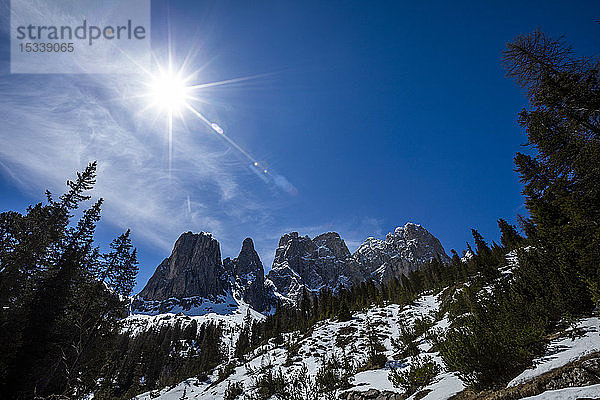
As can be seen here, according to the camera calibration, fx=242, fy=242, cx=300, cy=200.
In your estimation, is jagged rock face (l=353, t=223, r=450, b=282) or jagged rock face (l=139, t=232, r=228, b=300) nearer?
jagged rock face (l=139, t=232, r=228, b=300)

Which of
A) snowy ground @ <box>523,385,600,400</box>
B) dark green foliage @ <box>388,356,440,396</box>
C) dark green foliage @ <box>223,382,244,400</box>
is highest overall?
snowy ground @ <box>523,385,600,400</box>

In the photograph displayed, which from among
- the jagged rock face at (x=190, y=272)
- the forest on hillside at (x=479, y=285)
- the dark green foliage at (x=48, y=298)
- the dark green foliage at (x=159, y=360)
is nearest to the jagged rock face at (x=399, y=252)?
the jagged rock face at (x=190, y=272)

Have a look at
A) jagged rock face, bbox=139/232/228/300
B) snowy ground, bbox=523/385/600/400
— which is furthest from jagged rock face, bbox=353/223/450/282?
snowy ground, bbox=523/385/600/400

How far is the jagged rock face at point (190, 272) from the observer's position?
149375mm

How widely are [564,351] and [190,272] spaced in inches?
6709

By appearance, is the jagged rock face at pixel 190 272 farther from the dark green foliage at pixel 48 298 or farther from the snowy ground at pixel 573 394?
the snowy ground at pixel 573 394

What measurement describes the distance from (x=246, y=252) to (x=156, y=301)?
65.7 meters

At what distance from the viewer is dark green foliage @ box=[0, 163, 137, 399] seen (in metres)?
15.3

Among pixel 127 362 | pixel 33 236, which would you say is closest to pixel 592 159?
pixel 33 236

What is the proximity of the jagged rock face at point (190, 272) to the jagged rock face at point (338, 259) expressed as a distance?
140 feet

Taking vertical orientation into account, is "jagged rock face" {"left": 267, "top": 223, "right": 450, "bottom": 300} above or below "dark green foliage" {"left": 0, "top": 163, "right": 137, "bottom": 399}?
above

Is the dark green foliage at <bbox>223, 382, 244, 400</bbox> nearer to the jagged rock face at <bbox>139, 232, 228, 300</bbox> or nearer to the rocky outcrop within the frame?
the rocky outcrop

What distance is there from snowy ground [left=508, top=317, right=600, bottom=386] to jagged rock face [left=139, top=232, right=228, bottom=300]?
166 meters

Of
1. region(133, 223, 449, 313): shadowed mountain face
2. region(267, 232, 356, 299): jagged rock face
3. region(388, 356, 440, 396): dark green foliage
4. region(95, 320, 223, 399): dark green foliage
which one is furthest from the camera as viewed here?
region(267, 232, 356, 299): jagged rock face
